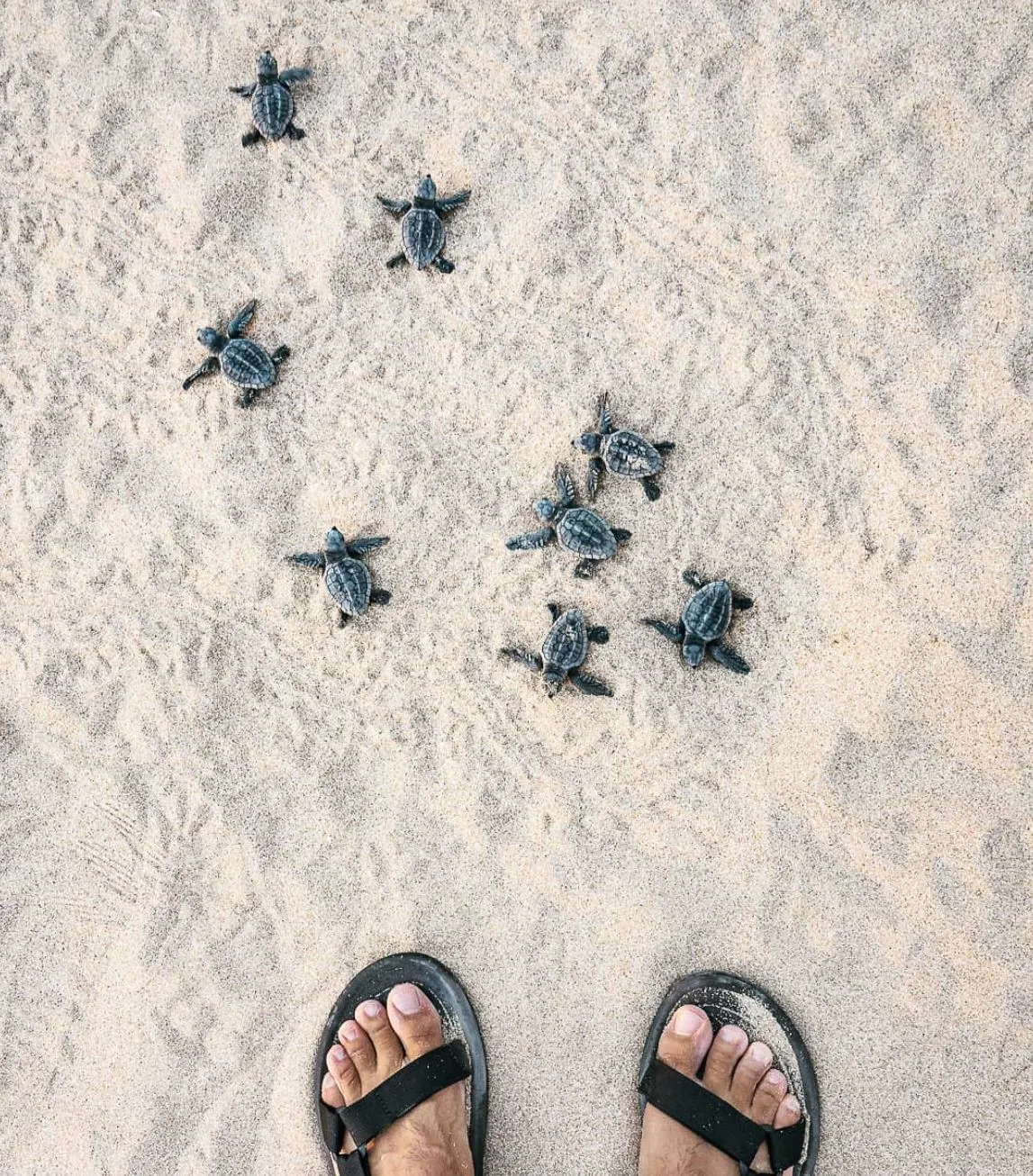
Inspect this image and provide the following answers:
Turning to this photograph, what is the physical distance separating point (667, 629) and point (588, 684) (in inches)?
12.5

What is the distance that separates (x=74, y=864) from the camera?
8.55 ft

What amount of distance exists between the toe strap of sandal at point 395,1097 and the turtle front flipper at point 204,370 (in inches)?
95.4

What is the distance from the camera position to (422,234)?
250 cm

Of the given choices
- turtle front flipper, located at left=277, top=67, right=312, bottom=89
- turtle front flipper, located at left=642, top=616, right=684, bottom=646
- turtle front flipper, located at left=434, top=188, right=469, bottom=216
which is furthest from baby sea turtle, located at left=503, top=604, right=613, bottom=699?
turtle front flipper, located at left=277, top=67, right=312, bottom=89

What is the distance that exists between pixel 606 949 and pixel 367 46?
3209 mm

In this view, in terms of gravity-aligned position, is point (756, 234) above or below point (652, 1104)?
above

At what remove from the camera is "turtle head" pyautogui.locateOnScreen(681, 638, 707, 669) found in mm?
2416

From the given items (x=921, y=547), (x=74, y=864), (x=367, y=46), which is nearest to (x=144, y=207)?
(x=367, y=46)

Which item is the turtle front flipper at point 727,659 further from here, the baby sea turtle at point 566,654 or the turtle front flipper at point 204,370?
the turtle front flipper at point 204,370

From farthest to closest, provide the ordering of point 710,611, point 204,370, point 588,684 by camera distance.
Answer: point 204,370
point 588,684
point 710,611

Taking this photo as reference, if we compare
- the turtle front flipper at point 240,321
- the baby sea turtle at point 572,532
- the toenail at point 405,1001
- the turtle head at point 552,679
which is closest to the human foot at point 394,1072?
the toenail at point 405,1001

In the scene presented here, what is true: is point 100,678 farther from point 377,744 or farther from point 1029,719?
point 1029,719

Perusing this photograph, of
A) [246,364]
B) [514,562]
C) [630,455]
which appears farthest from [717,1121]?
[246,364]

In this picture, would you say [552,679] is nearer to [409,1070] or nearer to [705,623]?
[705,623]
